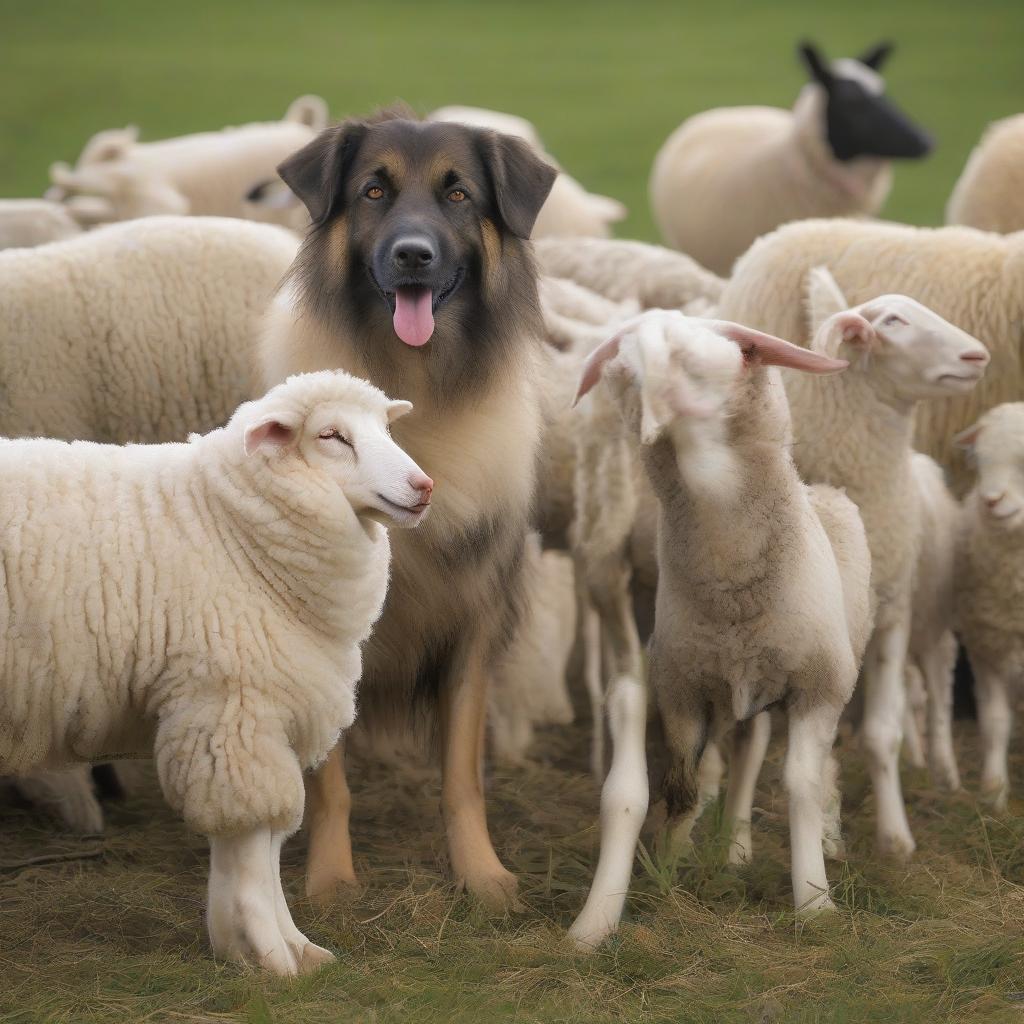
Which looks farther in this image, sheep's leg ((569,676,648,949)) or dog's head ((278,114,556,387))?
dog's head ((278,114,556,387))

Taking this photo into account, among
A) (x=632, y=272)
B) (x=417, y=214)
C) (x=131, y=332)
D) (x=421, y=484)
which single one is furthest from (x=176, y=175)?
(x=421, y=484)

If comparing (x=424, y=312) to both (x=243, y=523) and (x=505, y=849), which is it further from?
(x=505, y=849)

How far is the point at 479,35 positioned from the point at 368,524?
2359cm

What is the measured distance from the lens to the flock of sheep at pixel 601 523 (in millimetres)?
3432

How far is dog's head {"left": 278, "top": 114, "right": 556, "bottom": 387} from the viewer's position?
4035mm

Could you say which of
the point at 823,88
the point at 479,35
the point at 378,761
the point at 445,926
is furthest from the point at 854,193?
the point at 479,35

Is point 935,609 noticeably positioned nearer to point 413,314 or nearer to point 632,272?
point 413,314

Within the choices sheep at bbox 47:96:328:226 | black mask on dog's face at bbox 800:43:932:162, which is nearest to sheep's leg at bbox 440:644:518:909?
sheep at bbox 47:96:328:226

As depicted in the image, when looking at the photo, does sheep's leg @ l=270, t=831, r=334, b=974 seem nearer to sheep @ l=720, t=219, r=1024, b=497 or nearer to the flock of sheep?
the flock of sheep

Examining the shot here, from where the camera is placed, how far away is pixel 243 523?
351cm

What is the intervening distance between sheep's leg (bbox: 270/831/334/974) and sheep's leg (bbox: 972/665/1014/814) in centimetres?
218

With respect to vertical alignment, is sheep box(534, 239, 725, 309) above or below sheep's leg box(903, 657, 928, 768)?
above

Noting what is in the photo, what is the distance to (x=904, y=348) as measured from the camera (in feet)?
14.2

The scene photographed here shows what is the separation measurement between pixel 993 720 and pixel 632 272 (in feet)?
7.70
